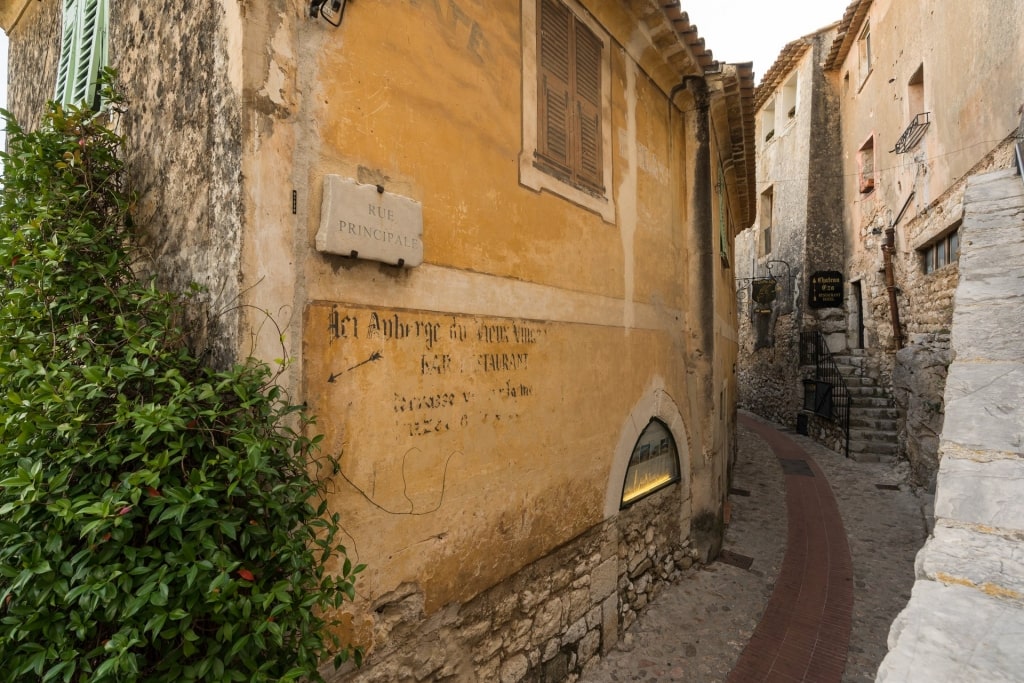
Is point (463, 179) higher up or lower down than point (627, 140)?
lower down

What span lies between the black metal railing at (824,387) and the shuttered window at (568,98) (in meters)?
11.0

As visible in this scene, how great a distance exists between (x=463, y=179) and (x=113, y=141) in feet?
6.43

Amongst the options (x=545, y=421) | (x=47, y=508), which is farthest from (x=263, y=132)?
(x=545, y=421)

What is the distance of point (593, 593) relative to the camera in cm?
471

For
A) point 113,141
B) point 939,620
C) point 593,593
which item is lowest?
point 593,593

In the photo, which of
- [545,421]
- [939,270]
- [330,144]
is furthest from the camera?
[939,270]

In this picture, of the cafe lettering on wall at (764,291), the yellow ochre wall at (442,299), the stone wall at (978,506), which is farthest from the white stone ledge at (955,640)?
the cafe lettering on wall at (764,291)

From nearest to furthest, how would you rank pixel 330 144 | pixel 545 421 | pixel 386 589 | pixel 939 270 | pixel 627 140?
pixel 330 144, pixel 386 589, pixel 545 421, pixel 627 140, pixel 939 270

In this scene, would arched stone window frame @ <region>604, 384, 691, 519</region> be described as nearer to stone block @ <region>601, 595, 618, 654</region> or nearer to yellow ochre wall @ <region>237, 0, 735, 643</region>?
yellow ochre wall @ <region>237, 0, 735, 643</region>

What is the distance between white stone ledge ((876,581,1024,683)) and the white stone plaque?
2.64m

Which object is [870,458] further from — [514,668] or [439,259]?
[439,259]

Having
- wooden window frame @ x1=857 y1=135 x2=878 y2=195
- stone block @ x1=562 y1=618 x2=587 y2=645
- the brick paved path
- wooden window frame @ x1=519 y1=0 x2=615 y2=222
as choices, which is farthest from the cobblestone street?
wooden window frame @ x1=857 y1=135 x2=878 y2=195

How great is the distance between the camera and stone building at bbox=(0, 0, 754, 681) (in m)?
2.55

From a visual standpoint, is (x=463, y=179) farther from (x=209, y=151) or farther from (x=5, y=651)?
(x=5, y=651)
